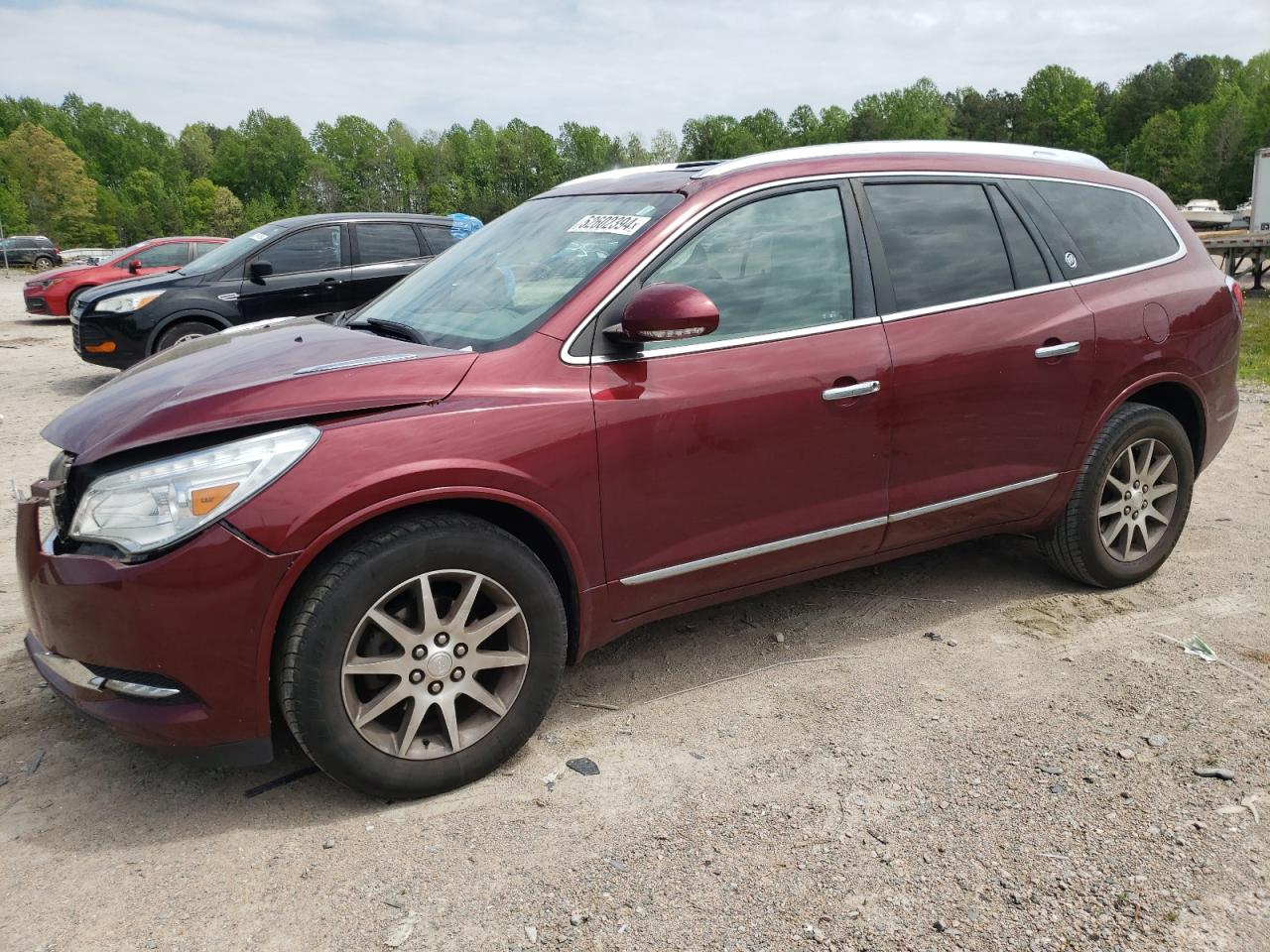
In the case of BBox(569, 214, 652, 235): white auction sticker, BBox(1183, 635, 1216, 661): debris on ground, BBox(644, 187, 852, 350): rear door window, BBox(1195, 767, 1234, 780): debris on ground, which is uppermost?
BBox(569, 214, 652, 235): white auction sticker

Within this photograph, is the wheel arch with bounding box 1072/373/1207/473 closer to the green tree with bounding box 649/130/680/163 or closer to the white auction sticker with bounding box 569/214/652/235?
the white auction sticker with bounding box 569/214/652/235

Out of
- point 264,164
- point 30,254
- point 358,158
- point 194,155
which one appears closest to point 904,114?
point 358,158

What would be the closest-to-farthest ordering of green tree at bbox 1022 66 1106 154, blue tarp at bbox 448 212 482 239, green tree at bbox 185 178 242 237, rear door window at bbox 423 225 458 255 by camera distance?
rear door window at bbox 423 225 458 255 < blue tarp at bbox 448 212 482 239 < green tree at bbox 185 178 242 237 < green tree at bbox 1022 66 1106 154

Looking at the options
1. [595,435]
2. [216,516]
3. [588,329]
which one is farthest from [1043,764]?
[216,516]

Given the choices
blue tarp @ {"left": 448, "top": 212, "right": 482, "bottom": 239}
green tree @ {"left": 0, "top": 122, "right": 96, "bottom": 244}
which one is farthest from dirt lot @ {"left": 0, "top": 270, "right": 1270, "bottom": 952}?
green tree @ {"left": 0, "top": 122, "right": 96, "bottom": 244}

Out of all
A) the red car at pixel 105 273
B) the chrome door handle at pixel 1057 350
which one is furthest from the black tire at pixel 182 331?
the chrome door handle at pixel 1057 350

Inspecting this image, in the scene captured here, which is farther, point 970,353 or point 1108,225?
point 1108,225

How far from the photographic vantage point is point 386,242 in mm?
10797

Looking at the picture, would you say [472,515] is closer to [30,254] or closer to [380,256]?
[380,256]

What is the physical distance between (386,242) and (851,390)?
830 centimetres

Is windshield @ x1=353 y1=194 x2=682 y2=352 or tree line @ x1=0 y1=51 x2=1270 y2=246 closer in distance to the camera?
windshield @ x1=353 y1=194 x2=682 y2=352

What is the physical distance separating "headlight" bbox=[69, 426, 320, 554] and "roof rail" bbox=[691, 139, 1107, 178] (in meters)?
1.82

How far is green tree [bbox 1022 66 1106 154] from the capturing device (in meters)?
108

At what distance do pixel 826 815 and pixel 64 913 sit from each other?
2.01 m
